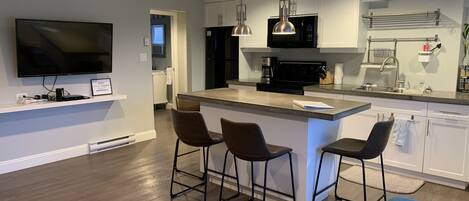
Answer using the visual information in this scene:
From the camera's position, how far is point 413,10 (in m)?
4.20

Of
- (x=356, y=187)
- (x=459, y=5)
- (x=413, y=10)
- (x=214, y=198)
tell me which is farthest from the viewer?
(x=413, y=10)

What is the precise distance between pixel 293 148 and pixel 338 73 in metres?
2.19

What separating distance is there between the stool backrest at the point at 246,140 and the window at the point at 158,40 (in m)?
5.44

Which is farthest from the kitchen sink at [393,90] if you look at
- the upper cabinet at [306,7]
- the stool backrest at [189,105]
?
the stool backrest at [189,105]

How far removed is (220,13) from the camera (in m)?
5.96

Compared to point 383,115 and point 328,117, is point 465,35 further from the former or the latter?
point 328,117

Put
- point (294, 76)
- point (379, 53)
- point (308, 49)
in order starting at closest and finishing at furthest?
1. point (379, 53)
2. point (308, 49)
3. point (294, 76)

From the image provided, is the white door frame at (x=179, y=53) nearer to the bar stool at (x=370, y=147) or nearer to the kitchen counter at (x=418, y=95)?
the kitchen counter at (x=418, y=95)

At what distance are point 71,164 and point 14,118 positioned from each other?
31.3 inches

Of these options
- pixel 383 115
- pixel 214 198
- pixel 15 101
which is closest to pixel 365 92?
pixel 383 115

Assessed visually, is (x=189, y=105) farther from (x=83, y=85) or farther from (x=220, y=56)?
(x=220, y=56)

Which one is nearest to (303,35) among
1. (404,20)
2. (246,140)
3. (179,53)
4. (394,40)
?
(394,40)

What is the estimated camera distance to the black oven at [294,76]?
4836 mm

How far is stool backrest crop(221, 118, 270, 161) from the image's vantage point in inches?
103
